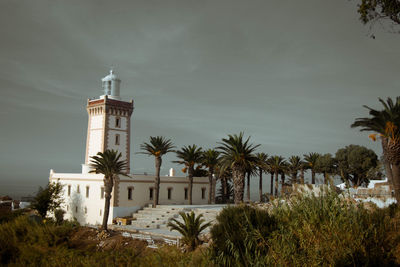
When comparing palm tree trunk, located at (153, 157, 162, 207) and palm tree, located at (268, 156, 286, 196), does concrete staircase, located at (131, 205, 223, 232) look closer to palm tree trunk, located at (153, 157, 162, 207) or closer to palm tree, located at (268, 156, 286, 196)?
palm tree trunk, located at (153, 157, 162, 207)

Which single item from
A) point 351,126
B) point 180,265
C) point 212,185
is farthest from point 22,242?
point 212,185

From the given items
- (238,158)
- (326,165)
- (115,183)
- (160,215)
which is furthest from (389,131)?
(326,165)

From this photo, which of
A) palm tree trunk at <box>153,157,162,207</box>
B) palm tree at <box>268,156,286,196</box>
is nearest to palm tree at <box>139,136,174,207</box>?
palm tree trunk at <box>153,157,162,207</box>

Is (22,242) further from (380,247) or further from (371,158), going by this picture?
(371,158)

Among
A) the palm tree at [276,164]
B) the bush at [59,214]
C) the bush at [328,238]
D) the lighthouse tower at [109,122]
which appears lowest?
the bush at [59,214]

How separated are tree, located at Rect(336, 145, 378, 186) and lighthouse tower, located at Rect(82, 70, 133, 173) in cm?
3305

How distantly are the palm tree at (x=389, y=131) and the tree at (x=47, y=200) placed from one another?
32862mm

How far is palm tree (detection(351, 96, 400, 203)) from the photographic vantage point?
1883 cm

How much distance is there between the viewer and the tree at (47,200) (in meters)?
35.4

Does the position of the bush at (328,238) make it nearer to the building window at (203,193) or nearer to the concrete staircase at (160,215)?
the concrete staircase at (160,215)

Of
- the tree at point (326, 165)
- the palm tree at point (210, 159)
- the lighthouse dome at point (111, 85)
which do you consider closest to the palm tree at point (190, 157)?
the palm tree at point (210, 159)

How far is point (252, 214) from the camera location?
1104cm

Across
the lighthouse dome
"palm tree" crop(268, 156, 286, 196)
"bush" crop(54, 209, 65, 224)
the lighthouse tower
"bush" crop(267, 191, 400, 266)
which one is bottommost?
"bush" crop(54, 209, 65, 224)

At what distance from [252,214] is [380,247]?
177 inches
